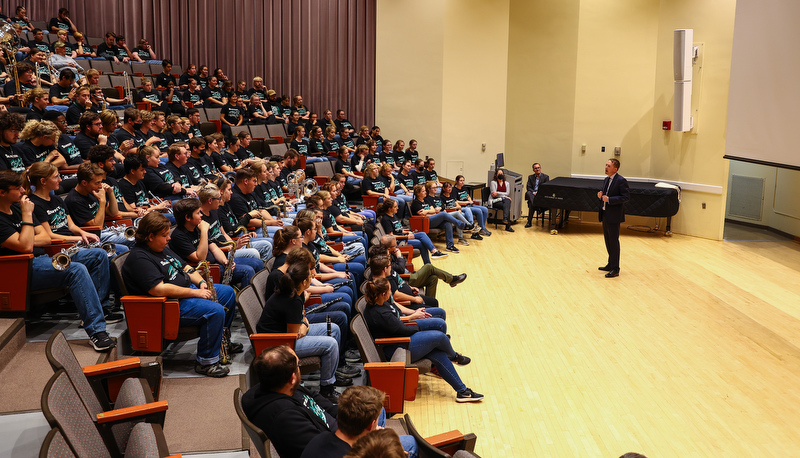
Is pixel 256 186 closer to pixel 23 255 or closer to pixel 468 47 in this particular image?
pixel 23 255

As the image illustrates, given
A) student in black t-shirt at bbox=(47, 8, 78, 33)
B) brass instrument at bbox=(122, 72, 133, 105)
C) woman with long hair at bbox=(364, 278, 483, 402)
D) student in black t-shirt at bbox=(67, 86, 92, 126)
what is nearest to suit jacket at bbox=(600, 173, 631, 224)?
woman with long hair at bbox=(364, 278, 483, 402)

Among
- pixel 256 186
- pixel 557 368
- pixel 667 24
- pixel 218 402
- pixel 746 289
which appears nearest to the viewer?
pixel 218 402

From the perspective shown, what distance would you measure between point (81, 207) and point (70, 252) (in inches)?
27.2

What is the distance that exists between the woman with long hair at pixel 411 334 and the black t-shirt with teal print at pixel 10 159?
9.41ft

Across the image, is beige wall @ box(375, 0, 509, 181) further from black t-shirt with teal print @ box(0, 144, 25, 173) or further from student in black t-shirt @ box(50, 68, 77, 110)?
black t-shirt with teal print @ box(0, 144, 25, 173)

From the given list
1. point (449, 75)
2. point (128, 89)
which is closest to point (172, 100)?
point (128, 89)

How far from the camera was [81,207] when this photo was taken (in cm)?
447

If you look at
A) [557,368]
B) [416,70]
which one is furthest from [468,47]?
[557,368]

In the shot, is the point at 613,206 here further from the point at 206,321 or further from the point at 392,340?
the point at 206,321

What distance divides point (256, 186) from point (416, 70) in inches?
265

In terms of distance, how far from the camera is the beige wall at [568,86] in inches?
Answer: 399

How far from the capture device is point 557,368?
518 cm

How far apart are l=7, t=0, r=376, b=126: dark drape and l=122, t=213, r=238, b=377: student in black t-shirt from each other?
10071 mm

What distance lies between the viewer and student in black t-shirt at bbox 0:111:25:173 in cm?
476
